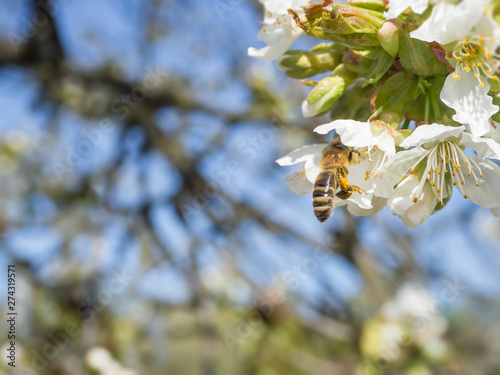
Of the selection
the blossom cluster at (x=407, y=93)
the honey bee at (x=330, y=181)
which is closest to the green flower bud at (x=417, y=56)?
the blossom cluster at (x=407, y=93)

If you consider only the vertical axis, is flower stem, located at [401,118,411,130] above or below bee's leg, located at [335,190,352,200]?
Answer: above

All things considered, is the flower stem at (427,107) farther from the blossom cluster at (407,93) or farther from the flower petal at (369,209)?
the flower petal at (369,209)

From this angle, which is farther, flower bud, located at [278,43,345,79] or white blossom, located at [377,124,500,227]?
flower bud, located at [278,43,345,79]

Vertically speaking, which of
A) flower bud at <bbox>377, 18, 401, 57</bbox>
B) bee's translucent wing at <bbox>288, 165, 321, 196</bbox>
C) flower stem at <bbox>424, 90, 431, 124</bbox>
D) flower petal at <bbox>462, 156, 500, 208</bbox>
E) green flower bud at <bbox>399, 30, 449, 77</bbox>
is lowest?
bee's translucent wing at <bbox>288, 165, 321, 196</bbox>

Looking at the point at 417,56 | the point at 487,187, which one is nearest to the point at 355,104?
the point at 417,56

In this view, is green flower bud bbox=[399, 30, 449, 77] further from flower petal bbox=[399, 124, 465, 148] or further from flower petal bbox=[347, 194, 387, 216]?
flower petal bbox=[347, 194, 387, 216]

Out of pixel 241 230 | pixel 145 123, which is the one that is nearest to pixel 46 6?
pixel 145 123

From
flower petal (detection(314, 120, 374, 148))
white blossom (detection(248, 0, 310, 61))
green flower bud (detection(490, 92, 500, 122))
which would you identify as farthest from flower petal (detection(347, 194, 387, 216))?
white blossom (detection(248, 0, 310, 61))
